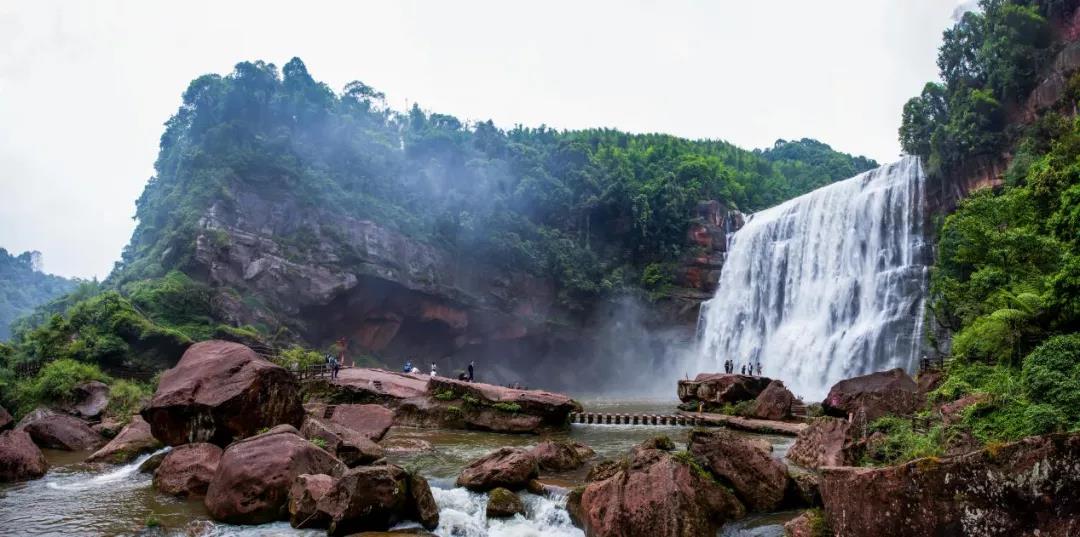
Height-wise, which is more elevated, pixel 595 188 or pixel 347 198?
pixel 595 188

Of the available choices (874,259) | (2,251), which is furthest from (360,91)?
(2,251)

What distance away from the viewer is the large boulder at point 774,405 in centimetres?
2428

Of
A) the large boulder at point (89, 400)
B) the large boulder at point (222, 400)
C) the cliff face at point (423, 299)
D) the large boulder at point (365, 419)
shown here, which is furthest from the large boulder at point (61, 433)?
the cliff face at point (423, 299)

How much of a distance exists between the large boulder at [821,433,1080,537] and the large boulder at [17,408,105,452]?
20.8 meters

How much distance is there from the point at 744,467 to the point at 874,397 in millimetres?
7692

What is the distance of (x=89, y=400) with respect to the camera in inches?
946

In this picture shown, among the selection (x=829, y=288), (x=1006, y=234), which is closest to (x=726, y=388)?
(x=1006, y=234)

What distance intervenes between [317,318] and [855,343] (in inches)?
1396

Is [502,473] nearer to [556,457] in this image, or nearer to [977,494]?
[556,457]

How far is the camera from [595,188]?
58375 millimetres

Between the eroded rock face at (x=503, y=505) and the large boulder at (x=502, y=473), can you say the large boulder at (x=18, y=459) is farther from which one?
the eroded rock face at (x=503, y=505)

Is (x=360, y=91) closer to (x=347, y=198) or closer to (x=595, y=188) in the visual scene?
(x=347, y=198)

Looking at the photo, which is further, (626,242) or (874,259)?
(626,242)

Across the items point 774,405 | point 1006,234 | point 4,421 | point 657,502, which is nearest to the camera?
point 657,502
